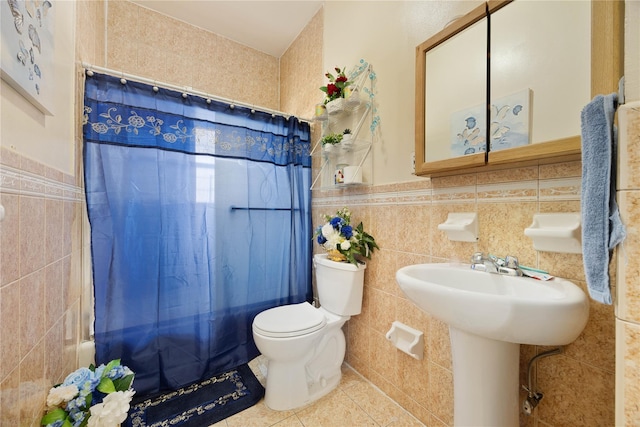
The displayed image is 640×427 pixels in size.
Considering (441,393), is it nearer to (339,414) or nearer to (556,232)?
(339,414)

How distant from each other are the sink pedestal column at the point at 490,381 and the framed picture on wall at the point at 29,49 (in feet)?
5.15

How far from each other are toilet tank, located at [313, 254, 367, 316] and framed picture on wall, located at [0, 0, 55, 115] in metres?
1.43

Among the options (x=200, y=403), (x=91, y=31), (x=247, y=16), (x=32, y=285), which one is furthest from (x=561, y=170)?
(x=91, y=31)

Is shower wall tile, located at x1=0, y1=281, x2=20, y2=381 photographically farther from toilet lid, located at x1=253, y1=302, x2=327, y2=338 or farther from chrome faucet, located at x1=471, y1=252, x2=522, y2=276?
chrome faucet, located at x1=471, y1=252, x2=522, y2=276

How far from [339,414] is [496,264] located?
115 cm

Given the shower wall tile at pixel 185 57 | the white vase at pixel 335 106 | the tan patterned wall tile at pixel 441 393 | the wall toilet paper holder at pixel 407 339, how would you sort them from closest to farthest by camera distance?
the tan patterned wall tile at pixel 441 393
the wall toilet paper holder at pixel 407 339
the white vase at pixel 335 106
the shower wall tile at pixel 185 57

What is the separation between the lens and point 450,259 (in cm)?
113

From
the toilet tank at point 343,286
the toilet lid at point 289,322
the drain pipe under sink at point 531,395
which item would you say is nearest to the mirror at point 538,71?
the drain pipe under sink at point 531,395

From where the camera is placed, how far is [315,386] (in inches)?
58.2

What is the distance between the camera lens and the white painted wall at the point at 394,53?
1242mm

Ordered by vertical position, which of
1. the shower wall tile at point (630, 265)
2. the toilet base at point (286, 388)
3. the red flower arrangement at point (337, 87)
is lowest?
the toilet base at point (286, 388)

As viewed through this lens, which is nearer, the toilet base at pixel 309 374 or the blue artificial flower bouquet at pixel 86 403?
the blue artificial flower bouquet at pixel 86 403

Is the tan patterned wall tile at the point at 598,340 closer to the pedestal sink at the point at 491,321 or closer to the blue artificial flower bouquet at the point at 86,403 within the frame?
the pedestal sink at the point at 491,321

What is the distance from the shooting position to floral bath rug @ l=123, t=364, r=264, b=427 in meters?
1.28
